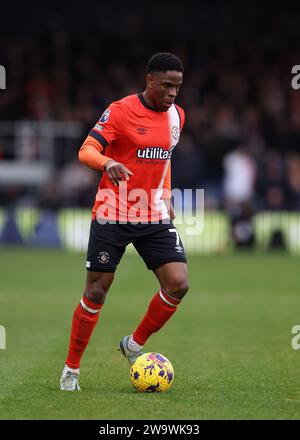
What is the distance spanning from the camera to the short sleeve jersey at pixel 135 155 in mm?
8055

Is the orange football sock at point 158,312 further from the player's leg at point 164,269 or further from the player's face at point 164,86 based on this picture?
the player's face at point 164,86

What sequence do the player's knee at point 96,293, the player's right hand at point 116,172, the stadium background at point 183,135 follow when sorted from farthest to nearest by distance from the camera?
the stadium background at point 183,135, the player's knee at point 96,293, the player's right hand at point 116,172

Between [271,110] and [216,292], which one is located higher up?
[271,110]

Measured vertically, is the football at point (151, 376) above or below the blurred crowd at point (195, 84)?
below

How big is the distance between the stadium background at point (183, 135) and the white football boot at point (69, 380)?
20.3 feet

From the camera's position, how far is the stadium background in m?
19.2

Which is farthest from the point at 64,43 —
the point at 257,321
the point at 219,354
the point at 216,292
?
the point at 219,354

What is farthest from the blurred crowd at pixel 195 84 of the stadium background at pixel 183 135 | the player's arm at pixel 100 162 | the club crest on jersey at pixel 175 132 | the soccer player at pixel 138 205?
the player's arm at pixel 100 162

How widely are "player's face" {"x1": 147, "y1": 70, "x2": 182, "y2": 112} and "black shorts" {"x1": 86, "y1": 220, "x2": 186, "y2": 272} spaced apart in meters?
0.98

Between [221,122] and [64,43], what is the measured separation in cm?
597

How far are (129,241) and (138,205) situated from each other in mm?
294

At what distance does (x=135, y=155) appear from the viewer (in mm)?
8094

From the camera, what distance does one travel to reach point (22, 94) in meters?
27.6

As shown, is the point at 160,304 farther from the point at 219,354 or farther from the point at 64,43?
the point at 64,43
